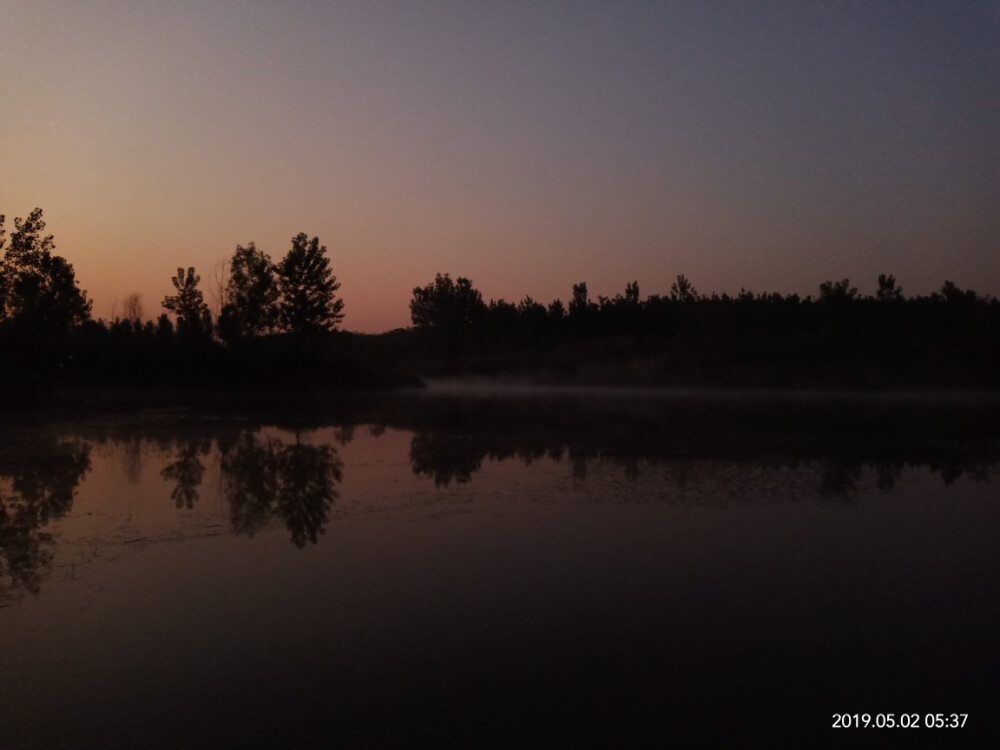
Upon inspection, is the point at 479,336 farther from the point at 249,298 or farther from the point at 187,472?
the point at 187,472

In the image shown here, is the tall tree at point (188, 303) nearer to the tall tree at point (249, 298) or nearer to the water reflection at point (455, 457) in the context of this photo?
the tall tree at point (249, 298)

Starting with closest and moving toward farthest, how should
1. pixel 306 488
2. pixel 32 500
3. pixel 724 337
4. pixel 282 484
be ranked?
pixel 32 500 < pixel 306 488 < pixel 282 484 < pixel 724 337

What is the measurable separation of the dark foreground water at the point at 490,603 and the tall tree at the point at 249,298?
45558 millimetres

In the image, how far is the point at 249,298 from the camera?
6088 cm

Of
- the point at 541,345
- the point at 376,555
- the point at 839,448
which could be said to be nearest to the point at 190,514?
the point at 376,555

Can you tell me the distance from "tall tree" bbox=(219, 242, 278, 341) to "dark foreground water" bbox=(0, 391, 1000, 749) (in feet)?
149

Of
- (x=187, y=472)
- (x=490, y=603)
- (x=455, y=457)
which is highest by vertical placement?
(x=187, y=472)

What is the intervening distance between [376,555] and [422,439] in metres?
12.4

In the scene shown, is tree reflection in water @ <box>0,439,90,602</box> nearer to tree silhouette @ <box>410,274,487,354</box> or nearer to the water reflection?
the water reflection

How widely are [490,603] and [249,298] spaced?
191 ft

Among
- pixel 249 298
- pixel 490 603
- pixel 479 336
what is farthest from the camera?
pixel 479 336

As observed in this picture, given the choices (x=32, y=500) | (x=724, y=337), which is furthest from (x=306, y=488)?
(x=724, y=337)

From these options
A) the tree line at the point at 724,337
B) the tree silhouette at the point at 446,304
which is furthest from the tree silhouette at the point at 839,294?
the tree silhouette at the point at 446,304

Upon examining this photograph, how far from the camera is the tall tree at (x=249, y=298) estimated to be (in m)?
59.4
